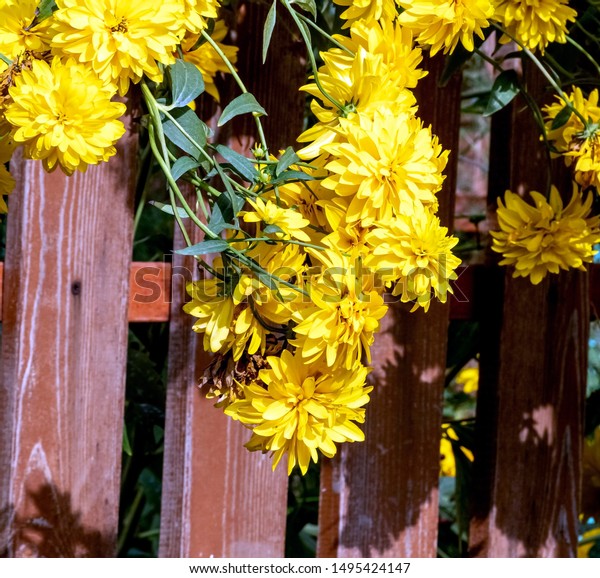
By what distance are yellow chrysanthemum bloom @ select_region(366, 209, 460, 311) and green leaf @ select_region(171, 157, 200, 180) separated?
0.20m

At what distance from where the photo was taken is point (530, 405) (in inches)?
55.7

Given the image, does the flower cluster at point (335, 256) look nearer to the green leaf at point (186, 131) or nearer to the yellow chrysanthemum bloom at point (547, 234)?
the green leaf at point (186, 131)

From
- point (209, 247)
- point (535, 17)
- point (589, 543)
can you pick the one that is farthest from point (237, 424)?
point (589, 543)

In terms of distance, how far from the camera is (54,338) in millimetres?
1188

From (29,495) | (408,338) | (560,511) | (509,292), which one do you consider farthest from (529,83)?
(29,495)

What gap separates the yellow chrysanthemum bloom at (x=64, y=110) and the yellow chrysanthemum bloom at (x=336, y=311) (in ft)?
0.70

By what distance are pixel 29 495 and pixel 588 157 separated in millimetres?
921

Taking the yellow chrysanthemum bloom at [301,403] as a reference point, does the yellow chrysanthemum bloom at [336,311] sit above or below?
above

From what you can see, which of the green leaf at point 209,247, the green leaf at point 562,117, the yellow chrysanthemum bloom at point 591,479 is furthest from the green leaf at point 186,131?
the yellow chrysanthemum bloom at point 591,479

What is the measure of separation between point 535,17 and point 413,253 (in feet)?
1.40

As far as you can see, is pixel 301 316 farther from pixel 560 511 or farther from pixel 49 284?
pixel 560 511

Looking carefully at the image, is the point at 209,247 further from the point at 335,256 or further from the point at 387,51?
the point at 387,51

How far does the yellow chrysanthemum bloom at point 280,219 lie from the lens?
71cm

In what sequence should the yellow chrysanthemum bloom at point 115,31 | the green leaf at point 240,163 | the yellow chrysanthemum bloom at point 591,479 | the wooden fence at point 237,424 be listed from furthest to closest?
the yellow chrysanthemum bloom at point 591,479, the wooden fence at point 237,424, the green leaf at point 240,163, the yellow chrysanthemum bloom at point 115,31
